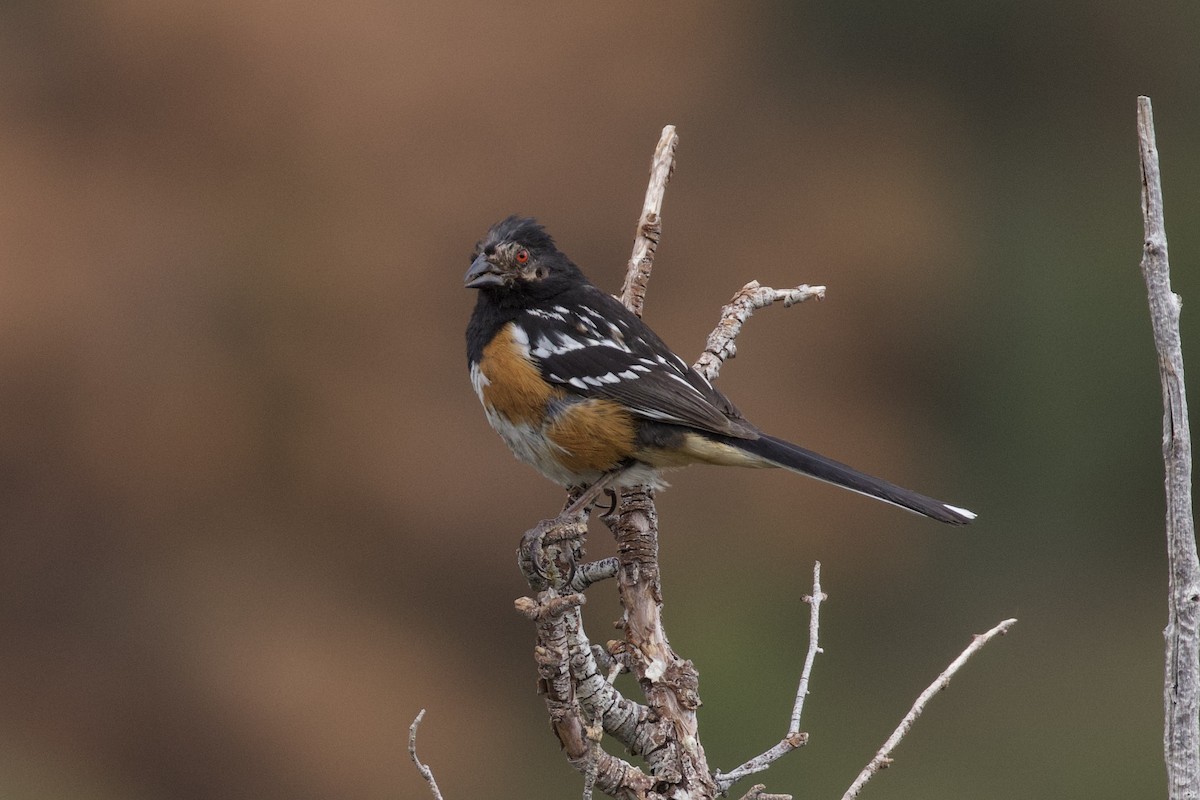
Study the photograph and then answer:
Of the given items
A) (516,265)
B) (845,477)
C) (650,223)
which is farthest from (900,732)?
(516,265)

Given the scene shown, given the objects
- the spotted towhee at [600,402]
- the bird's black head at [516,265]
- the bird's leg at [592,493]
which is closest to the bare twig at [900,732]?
the spotted towhee at [600,402]

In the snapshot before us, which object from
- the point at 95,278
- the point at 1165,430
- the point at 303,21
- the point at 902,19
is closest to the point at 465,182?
the point at 303,21

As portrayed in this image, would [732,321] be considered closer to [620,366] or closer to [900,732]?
[620,366]

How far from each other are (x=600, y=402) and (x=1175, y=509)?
161 centimetres

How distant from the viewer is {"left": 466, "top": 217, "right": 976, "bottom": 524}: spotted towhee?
3.04 metres

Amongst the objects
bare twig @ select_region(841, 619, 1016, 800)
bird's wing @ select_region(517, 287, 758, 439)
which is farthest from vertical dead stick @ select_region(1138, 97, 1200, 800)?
bird's wing @ select_region(517, 287, 758, 439)

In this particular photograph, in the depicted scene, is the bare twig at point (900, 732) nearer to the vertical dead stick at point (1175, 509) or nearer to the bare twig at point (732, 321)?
the vertical dead stick at point (1175, 509)

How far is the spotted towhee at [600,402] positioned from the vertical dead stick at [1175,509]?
121 cm

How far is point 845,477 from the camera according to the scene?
9.41 feet

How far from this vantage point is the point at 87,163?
7750mm

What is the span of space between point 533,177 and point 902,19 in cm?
269

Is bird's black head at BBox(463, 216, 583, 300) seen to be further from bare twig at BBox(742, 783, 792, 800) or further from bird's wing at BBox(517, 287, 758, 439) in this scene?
bare twig at BBox(742, 783, 792, 800)

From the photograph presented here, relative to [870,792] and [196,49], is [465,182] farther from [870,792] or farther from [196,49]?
[870,792]

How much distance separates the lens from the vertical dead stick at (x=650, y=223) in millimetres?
3158
